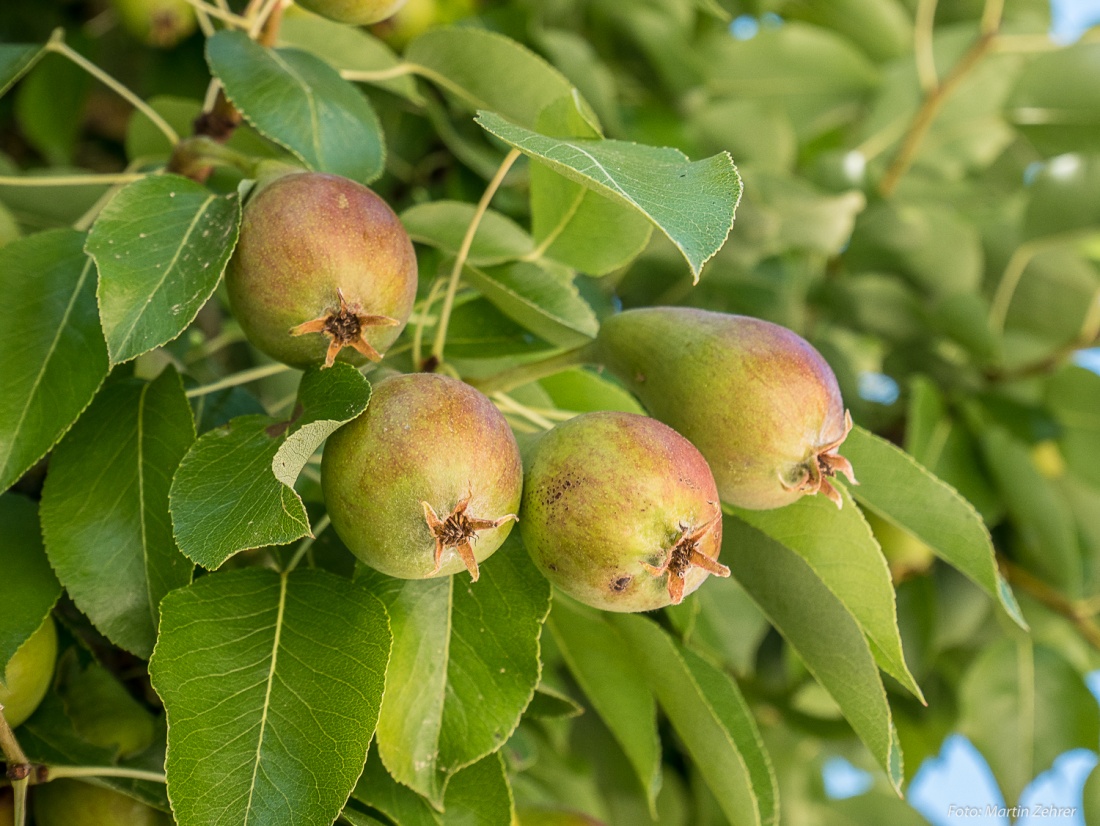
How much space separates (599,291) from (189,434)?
0.82 metres

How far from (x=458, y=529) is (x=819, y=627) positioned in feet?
1.20

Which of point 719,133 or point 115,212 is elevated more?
point 115,212

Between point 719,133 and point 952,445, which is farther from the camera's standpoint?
point 719,133

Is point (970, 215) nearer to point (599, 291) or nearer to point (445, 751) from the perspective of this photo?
point (599, 291)

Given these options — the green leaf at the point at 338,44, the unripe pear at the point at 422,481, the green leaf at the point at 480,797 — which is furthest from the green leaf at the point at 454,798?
the green leaf at the point at 338,44

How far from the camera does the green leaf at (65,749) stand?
32.5 inches

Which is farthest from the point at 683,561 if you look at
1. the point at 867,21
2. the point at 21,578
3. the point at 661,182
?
the point at 867,21

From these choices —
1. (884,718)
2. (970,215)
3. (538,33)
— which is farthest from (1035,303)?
(884,718)

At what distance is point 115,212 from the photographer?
82 cm

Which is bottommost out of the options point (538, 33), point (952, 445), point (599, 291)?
point (952, 445)

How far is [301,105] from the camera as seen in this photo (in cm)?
96

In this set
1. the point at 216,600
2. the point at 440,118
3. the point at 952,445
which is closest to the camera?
the point at 216,600

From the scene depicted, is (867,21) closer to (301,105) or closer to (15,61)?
(301,105)

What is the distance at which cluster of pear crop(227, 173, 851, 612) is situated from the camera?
696 millimetres
